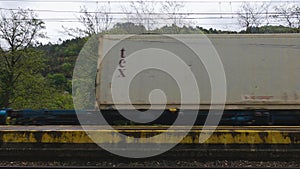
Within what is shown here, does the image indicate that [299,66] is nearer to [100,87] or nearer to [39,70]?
[100,87]

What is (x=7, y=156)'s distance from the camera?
21.5 feet

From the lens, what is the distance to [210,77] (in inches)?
419

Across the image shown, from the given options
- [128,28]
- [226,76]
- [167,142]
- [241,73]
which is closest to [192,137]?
[167,142]

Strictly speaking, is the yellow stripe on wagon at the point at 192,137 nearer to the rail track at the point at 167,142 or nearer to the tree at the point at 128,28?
the rail track at the point at 167,142

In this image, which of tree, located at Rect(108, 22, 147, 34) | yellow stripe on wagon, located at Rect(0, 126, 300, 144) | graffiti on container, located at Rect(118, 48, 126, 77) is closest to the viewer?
yellow stripe on wagon, located at Rect(0, 126, 300, 144)

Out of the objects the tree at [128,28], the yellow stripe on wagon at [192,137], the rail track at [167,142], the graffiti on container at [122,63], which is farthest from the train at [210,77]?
the tree at [128,28]

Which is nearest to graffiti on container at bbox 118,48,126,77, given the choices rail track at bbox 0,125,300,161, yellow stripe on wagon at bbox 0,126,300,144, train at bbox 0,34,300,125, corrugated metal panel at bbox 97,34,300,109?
train at bbox 0,34,300,125

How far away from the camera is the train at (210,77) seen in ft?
35.0

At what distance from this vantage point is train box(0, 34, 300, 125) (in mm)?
10656

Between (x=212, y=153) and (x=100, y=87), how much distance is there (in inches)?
219

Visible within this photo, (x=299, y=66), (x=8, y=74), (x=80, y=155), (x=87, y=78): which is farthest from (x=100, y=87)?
(x=8, y=74)

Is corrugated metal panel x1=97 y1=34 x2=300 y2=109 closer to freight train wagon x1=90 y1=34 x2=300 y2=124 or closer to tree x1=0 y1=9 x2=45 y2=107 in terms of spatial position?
freight train wagon x1=90 y1=34 x2=300 y2=124

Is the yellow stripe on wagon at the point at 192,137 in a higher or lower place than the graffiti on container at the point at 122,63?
lower

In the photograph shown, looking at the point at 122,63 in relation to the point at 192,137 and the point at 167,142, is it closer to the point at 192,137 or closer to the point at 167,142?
the point at 167,142
